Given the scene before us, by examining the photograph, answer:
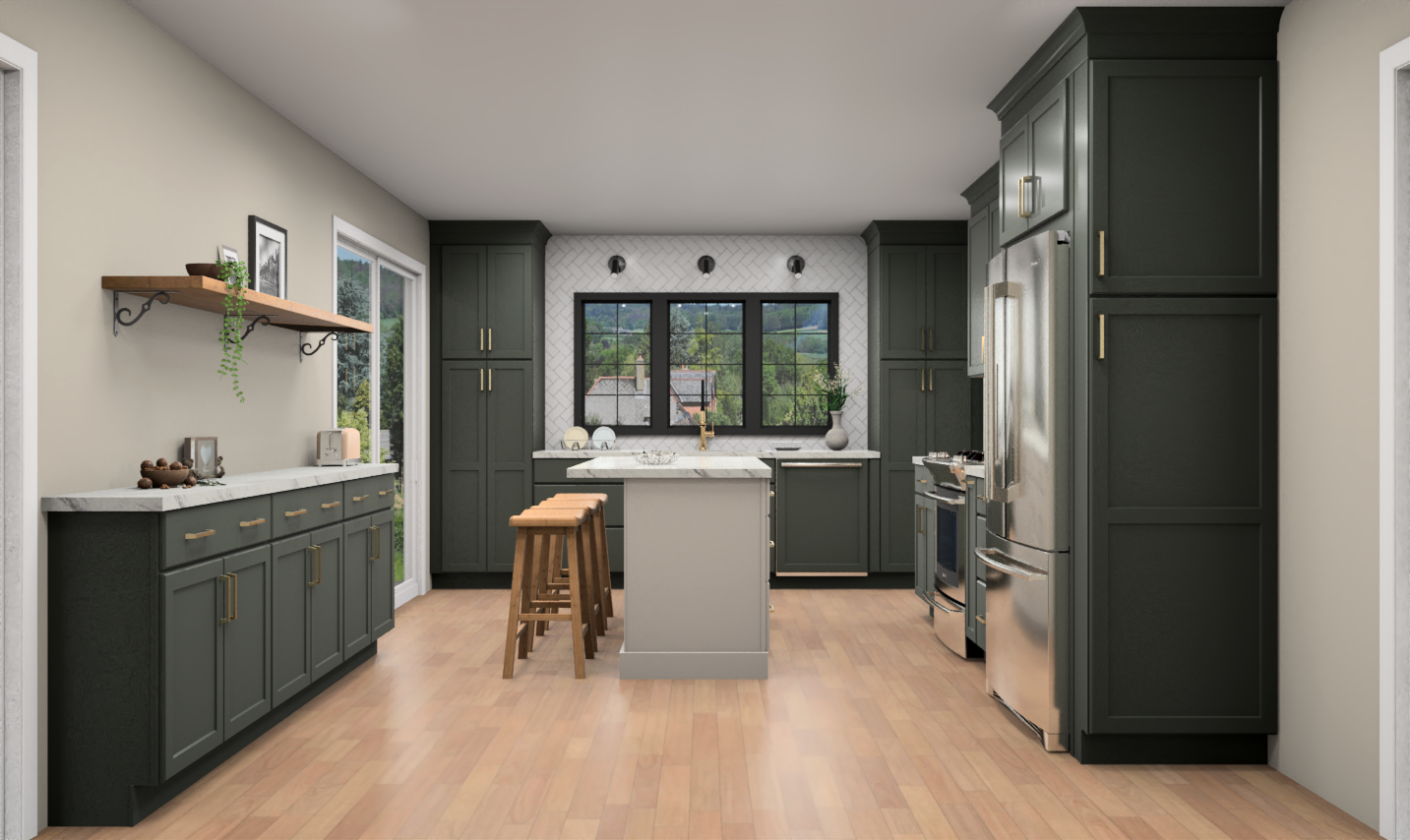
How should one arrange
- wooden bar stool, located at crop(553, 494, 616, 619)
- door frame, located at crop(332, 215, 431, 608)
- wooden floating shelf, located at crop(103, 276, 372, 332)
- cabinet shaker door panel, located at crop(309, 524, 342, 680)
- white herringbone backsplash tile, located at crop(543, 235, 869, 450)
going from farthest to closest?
1. white herringbone backsplash tile, located at crop(543, 235, 869, 450)
2. door frame, located at crop(332, 215, 431, 608)
3. wooden bar stool, located at crop(553, 494, 616, 619)
4. cabinet shaker door panel, located at crop(309, 524, 342, 680)
5. wooden floating shelf, located at crop(103, 276, 372, 332)

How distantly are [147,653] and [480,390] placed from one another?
369cm

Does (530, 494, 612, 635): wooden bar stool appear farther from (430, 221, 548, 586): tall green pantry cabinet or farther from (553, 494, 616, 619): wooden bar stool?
(430, 221, 548, 586): tall green pantry cabinet

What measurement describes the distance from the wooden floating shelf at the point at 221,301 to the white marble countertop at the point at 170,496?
67 centimetres

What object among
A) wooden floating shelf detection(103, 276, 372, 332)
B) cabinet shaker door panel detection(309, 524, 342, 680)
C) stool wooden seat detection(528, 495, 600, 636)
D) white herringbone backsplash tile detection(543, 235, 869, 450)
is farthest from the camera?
white herringbone backsplash tile detection(543, 235, 869, 450)

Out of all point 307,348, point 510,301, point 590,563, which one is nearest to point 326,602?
point 307,348

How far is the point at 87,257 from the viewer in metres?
2.61

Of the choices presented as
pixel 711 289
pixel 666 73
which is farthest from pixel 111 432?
pixel 711 289

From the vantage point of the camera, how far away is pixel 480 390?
19.6 ft

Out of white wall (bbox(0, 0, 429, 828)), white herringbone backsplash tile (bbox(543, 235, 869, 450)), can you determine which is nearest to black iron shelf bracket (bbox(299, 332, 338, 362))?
white wall (bbox(0, 0, 429, 828))

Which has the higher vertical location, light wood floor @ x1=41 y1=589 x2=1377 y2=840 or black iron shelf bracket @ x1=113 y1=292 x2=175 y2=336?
black iron shelf bracket @ x1=113 y1=292 x2=175 y2=336

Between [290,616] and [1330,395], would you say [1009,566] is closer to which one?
[1330,395]

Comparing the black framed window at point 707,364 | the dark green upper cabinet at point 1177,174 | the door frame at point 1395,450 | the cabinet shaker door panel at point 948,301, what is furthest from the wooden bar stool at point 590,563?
the door frame at point 1395,450

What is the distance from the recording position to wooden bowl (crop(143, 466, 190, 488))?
2703 millimetres

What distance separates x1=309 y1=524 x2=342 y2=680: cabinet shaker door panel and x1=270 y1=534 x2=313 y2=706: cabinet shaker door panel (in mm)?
50
